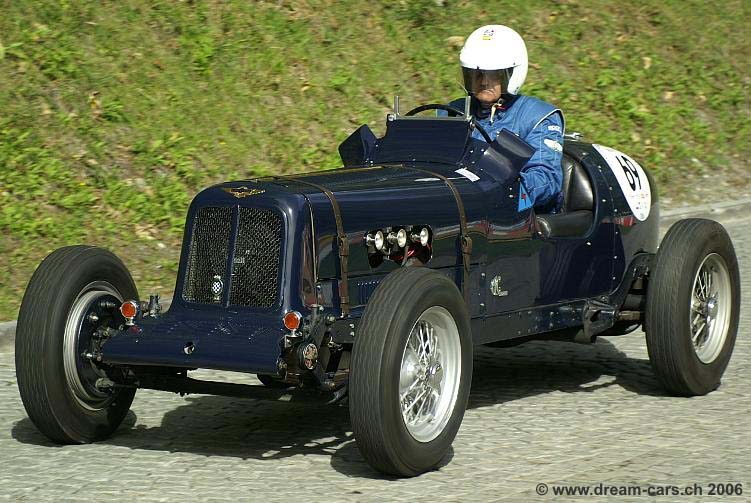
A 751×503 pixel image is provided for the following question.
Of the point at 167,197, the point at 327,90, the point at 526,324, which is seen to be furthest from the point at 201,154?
the point at 526,324

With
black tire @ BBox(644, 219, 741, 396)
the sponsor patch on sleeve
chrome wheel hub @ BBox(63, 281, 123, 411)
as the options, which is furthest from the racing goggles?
chrome wheel hub @ BBox(63, 281, 123, 411)

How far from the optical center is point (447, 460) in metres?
6.16

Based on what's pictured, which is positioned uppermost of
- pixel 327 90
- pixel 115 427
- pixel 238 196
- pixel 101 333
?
pixel 327 90

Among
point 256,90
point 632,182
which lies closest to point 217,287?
point 632,182

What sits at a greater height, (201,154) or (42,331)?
(201,154)

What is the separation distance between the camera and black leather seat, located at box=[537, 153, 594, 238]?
24.6 feet

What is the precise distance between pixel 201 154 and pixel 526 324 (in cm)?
544

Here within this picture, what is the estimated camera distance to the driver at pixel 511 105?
24.4 ft

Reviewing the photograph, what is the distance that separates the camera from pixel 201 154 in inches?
467

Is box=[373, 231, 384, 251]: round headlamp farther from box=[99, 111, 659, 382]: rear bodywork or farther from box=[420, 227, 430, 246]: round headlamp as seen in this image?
box=[420, 227, 430, 246]: round headlamp

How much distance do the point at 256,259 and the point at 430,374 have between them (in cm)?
93

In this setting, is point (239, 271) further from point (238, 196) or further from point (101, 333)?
point (101, 333)

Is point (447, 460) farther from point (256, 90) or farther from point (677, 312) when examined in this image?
point (256, 90)

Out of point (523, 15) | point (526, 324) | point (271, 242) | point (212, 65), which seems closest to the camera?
point (271, 242)
